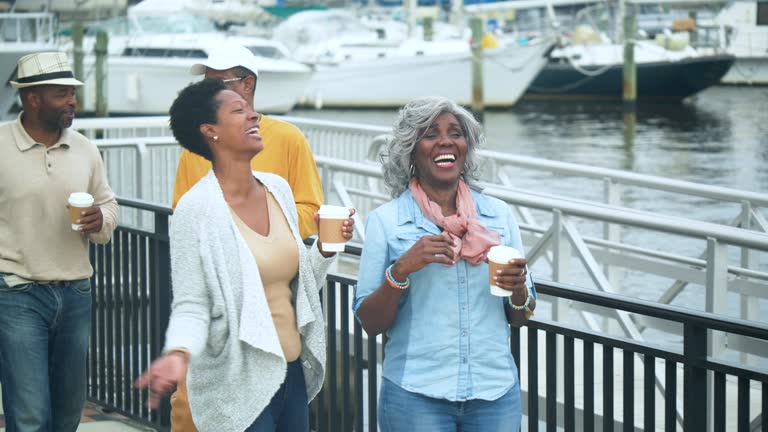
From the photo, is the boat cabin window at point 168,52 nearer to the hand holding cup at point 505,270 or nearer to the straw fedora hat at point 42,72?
the straw fedora hat at point 42,72

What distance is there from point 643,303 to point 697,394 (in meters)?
0.30

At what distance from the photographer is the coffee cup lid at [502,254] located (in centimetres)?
333

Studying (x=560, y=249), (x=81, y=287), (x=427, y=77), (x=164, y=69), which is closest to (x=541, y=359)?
(x=560, y=249)

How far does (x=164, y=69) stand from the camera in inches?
1617

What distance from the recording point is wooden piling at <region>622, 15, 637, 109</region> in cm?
4231

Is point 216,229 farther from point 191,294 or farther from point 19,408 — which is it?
point 19,408

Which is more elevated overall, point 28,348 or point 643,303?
point 643,303

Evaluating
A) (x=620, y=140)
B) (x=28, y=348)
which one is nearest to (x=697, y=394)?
(x=28, y=348)

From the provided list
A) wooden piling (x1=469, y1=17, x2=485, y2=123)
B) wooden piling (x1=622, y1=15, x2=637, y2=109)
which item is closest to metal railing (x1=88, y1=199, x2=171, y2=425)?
wooden piling (x1=469, y1=17, x2=485, y2=123)

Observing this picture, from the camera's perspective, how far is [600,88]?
1998 inches

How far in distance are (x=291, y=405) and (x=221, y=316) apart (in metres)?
0.38

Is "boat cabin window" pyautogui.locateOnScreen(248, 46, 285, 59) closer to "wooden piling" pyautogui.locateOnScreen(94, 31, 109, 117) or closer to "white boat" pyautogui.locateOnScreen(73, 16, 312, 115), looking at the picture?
"white boat" pyautogui.locateOnScreen(73, 16, 312, 115)

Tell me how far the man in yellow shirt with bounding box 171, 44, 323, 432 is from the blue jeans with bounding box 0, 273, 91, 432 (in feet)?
2.02

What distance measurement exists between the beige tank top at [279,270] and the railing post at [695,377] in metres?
1.13
